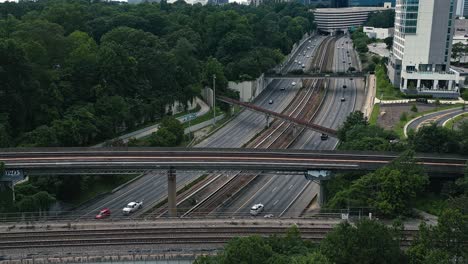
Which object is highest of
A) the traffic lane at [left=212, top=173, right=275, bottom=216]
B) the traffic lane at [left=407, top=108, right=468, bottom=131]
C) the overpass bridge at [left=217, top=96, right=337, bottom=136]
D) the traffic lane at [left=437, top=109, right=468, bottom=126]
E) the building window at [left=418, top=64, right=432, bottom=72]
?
the building window at [left=418, top=64, right=432, bottom=72]

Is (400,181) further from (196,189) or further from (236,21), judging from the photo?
(236,21)

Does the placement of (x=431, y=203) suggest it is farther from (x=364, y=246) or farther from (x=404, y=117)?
(x=404, y=117)

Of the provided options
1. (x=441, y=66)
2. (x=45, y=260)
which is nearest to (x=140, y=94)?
(x=45, y=260)

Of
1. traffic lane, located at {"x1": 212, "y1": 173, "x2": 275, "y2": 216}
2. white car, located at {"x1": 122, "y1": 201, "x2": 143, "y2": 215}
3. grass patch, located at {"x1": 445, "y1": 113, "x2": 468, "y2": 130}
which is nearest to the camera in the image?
white car, located at {"x1": 122, "y1": 201, "x2": 143, "y2": 215}

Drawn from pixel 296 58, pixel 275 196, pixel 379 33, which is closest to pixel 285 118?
pixel 275 196

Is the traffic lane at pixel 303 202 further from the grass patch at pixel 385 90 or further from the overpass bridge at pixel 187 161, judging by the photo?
the grass patch at pixel 385 90

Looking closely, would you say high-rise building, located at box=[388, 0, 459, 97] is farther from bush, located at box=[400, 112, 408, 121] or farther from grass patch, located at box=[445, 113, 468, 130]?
bush, located at box=[400, 112, 408, 121]

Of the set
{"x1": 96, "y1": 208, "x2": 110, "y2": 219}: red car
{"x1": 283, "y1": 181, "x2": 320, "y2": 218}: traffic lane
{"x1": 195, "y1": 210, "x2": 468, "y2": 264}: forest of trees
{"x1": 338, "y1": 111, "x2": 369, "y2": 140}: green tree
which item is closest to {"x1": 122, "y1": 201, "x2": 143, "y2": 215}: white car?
{"x1": 96, "y1": 208, "x2": 110, "y2": 219}: red car

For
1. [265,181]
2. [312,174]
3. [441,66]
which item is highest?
[441,66]
